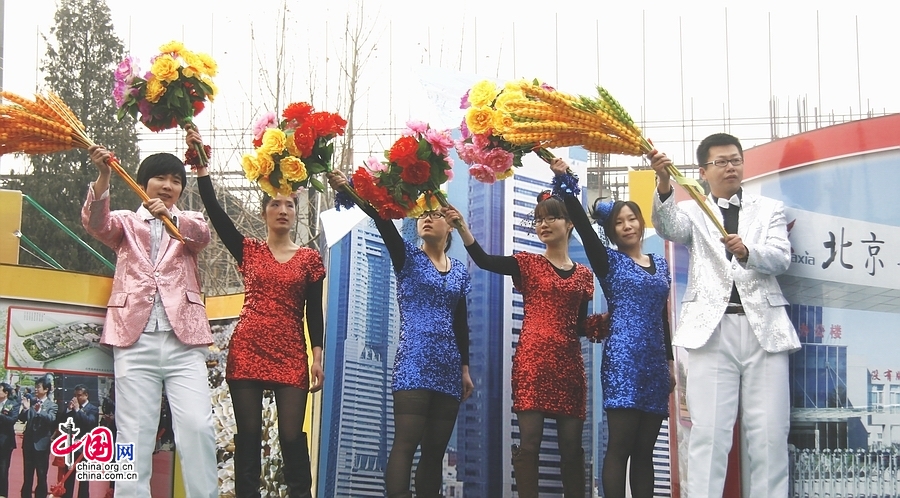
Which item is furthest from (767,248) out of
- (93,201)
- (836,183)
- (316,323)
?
(93,201)

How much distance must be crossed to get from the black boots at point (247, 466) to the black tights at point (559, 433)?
1216 millimetres

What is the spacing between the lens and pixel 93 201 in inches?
188

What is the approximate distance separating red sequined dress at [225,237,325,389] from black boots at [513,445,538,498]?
105cm

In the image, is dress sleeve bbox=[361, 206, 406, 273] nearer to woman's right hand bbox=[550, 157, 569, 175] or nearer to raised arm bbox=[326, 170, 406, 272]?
raised arm bbox=[326, 170, 406, 272]

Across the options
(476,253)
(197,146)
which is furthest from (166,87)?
(476,253)

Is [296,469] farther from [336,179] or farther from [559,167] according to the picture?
[559,167]

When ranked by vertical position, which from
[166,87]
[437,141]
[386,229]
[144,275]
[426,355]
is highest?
[166,87]

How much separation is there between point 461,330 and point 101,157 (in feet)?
6.13

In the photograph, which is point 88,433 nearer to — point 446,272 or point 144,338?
point 144,338

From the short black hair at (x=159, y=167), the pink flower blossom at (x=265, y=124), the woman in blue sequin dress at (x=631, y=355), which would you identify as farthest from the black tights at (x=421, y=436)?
the short black hair at (x=159, y=167)

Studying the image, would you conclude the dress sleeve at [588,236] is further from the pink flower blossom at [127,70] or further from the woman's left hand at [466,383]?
the pink flower blossom at [127,70]

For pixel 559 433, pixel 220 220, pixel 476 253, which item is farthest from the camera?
pixel 476 253

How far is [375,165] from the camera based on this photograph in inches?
197

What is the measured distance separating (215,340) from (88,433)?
47.6 inches
